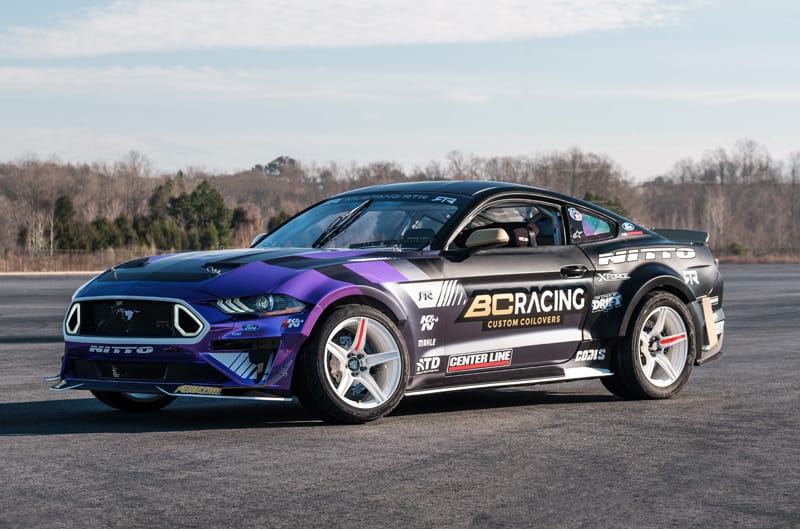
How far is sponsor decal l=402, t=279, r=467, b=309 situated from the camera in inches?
317

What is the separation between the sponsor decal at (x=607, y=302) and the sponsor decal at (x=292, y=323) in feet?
8.38

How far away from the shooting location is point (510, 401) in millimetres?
9273

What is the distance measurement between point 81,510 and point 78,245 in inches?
3091

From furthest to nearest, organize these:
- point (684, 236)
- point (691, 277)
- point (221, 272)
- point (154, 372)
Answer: point (684, 236) < point (691, 277) < point (221, 272) < point (154, 372)

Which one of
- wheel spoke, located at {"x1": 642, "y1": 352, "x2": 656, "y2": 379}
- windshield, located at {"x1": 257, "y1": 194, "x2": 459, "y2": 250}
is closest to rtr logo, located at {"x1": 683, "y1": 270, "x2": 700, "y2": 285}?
wheel spoke, located at {"x1": 642, "y1": 352, "x2": 656, "y2": 379}

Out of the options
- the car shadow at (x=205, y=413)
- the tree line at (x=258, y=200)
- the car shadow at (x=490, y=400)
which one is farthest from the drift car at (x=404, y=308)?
the tree line at (x=258, y=200)

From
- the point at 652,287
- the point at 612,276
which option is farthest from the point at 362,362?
the point at 652,287

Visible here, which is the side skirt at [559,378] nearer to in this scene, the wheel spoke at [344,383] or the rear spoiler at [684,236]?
the wheel spoke at [344,383]

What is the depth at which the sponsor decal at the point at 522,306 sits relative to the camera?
27.4ft

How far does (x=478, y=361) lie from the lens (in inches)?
328

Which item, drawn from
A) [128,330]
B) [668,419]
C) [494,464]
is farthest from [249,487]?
[668,419]

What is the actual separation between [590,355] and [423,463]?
302 centimetres

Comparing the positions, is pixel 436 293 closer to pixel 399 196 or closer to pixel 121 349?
pixel 399 196

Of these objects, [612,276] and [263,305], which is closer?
[263,305]
